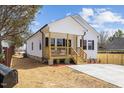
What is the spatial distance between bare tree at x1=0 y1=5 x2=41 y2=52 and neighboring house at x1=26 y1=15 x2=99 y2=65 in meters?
3.76

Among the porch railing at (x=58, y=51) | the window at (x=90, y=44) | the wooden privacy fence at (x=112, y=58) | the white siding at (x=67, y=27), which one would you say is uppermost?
the white siding at (x=67, y=27)

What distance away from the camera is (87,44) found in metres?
26.5

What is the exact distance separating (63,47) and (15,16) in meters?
6.00

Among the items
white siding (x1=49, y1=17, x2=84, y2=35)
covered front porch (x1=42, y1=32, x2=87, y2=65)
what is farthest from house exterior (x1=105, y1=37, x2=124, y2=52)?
white siding (x1=49, y1=17, x2=84, y2=35)

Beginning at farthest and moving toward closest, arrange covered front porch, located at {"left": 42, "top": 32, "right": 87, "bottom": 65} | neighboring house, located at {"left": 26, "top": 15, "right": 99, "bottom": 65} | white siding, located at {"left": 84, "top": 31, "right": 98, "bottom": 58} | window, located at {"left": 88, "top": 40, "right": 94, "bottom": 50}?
window, located at {"left": 88, "top": 40, "right": 94, "bottom": 50} → white siding, located at {"left": 84, "top": 31, "right": 98, "bottom": 58} → neighboring house, located at {"left": 26, "top": 15, "right": 99, "bottom": 65} → covered front porch, located at {"left": 42, "top": 32, "right": 87, "bottom": 65}

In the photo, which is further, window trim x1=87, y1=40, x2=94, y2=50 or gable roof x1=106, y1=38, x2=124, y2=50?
gable roof x1=106, y1=38, x2=124, y2=50

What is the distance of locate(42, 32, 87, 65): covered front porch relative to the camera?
2222 centimetres

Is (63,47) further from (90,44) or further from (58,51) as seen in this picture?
(90,44)

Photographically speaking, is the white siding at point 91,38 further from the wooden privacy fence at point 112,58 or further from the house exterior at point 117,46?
the house exterior at point 117,46

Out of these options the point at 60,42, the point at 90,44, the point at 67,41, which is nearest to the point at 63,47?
the point at 67,41

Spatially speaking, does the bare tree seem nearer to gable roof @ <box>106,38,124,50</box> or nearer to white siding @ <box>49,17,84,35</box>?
white siding @ <box>49,17,84,35</box>

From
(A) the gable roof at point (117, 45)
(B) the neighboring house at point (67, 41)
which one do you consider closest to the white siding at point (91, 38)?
(B) the neighboring house at point (67, 41)

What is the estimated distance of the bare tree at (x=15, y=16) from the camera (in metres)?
17.7
